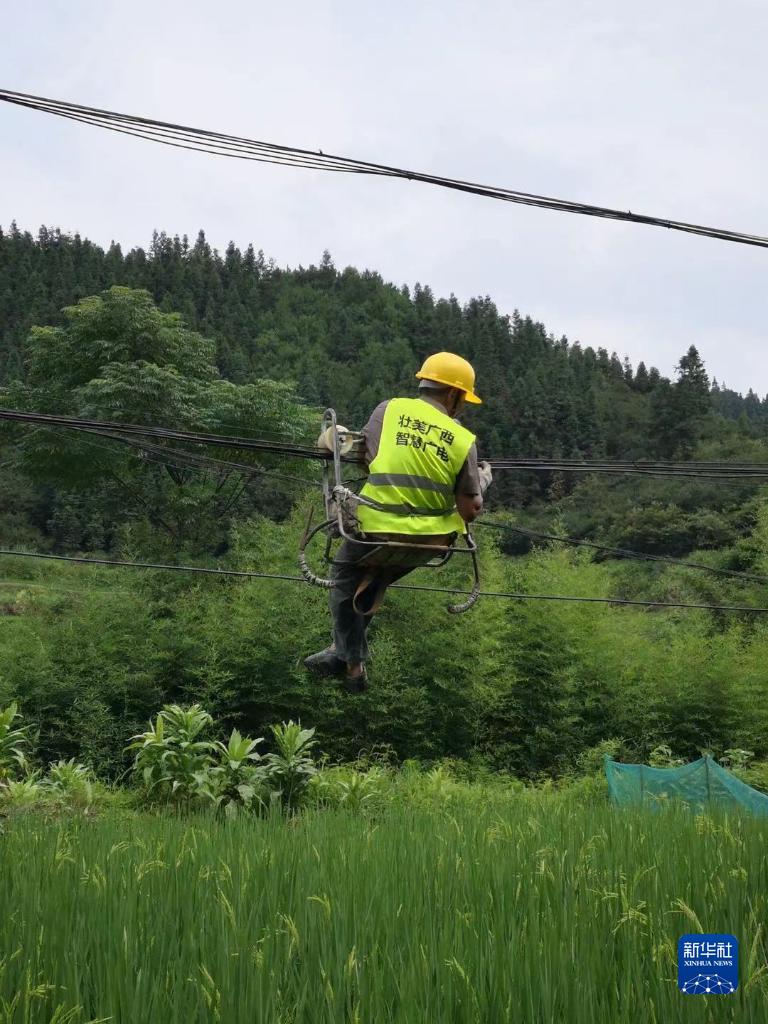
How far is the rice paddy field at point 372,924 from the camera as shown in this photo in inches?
114

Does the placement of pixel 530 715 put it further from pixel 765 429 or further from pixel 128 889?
pixel 765 429

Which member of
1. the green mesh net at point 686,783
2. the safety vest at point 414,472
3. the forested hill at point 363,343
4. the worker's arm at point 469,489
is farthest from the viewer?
the forested hill at point 363,343

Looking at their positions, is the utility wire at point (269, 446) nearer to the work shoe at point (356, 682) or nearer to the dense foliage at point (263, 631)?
the work shoe at point (356, 682)

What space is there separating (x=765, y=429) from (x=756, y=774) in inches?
1388

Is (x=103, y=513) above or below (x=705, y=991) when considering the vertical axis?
above

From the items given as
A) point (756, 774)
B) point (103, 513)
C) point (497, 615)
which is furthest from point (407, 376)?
point (756, 774)

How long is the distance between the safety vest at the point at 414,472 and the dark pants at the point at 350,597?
0.26 metres

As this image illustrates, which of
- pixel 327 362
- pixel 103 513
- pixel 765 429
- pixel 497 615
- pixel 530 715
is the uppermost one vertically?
pixel 327 362

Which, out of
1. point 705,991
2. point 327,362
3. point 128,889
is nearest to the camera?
point 705,991

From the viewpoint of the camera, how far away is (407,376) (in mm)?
49656

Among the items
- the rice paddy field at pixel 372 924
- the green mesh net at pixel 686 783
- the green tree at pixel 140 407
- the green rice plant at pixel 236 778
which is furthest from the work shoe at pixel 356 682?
the green tree at pixel 140 407

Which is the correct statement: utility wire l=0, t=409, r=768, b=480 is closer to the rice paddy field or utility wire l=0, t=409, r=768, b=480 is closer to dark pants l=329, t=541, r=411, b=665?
dark pants l=329, t=541, r=411, b=665

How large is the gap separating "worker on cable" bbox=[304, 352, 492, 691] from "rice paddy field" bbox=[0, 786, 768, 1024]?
3.94 ft

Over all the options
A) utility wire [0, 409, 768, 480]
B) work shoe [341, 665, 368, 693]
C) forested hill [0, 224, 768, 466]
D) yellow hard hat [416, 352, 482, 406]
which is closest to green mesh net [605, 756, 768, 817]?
utility wire [0, 409, 768, 480]
